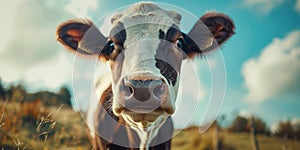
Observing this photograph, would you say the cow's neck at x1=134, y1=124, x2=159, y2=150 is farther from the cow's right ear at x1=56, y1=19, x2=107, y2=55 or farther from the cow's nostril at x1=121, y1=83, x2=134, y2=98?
the cow's nostril at x1=121, y1=83, x2=134, y2=98

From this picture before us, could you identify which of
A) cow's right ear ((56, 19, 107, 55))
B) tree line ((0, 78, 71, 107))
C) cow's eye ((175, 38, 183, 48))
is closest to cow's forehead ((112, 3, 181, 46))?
cow's eye ((175, 38, 183, 48))

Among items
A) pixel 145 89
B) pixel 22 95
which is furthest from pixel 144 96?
pixel 22 95

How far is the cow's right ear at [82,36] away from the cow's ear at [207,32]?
3.35ft

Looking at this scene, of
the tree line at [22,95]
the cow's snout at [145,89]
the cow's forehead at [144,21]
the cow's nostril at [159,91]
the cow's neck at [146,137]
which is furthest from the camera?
the tree line at [22,95]

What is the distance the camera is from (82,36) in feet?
14.0

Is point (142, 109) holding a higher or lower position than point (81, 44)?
lower

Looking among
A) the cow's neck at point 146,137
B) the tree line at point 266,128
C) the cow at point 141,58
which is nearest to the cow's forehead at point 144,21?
the cow at point 141,58

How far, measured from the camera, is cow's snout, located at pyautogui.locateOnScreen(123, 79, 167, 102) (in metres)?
2.70

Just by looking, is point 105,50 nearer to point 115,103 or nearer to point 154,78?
point 115,103

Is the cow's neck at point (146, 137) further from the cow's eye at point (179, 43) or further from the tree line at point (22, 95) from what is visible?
the tree line at point (22, 95)

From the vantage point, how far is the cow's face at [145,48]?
9.30 ft

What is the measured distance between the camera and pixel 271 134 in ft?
47.3

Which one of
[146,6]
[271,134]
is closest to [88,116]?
[146,6]

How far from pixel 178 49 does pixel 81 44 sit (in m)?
1.25
